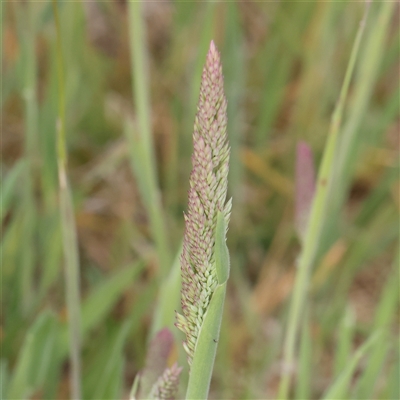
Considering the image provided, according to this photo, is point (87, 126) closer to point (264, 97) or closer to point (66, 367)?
point (264, 97)

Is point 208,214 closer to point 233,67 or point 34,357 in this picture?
point 34,357

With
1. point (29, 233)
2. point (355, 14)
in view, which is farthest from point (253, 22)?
point (29, 233)

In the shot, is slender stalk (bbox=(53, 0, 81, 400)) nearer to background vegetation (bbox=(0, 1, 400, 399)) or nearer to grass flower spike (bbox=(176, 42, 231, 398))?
background vegetation (bbox=(0, 1, 400, 399))

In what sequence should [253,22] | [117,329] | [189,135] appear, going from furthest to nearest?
[253,22] < [189,135] < [117,329]

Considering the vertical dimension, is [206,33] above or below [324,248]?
above

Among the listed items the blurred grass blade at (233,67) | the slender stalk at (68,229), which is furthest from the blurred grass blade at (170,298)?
the blurred grass blade at (233,67)

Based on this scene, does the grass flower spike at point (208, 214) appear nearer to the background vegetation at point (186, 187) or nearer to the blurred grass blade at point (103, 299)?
the background vegetation at point (186, 187)
